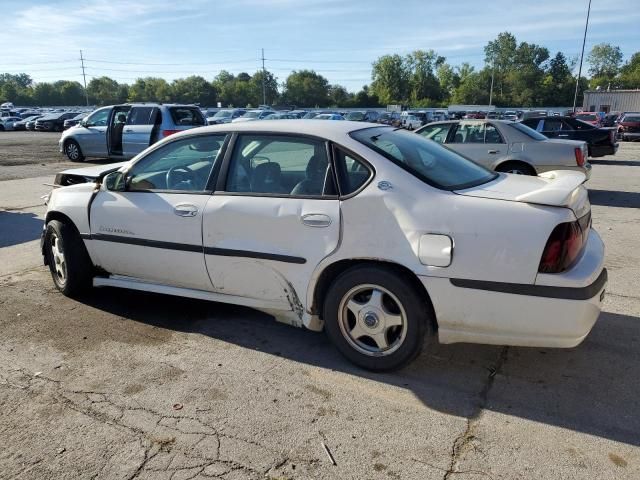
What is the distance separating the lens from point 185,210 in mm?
3779

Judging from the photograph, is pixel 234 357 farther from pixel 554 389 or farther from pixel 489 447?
pixel 554 389

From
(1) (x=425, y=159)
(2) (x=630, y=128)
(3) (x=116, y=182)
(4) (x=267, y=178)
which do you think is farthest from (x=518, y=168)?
(2) (x=630, y=128)

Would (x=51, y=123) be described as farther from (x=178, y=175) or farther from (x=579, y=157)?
(x=178, y=175)

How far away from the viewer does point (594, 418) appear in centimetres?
285

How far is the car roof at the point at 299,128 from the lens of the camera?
355cm

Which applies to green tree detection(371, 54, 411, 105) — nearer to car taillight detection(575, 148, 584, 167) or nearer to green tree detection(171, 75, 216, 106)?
green tree detection(171, 75, 216, 106)

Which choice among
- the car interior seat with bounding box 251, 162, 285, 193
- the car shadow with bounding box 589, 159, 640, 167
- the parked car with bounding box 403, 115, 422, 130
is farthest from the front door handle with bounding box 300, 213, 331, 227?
the parked car with bounding box 403, 115, 422, 130

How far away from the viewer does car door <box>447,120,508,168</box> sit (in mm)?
9414

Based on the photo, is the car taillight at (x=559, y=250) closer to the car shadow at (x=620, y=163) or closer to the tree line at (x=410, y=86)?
the car shadow at (x=620, y=163)

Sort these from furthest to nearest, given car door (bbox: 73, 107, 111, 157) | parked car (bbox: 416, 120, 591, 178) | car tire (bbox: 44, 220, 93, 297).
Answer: car door (bbox: 73, 107, 111, 157), parked car (bbox: 416, 120, 591, 178), car tire (bbox: 44, 220, 93, 297)

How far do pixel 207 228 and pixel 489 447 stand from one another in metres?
2.28

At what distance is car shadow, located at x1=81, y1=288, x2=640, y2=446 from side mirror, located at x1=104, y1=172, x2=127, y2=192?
1061 millimetres

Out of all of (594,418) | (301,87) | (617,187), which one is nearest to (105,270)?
(594,418)

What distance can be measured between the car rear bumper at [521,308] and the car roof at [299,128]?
120 centimetres
